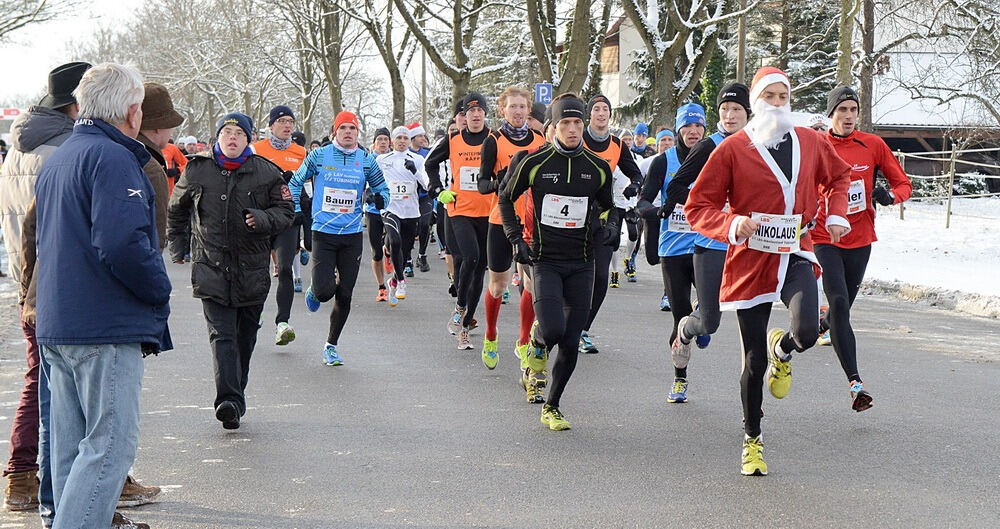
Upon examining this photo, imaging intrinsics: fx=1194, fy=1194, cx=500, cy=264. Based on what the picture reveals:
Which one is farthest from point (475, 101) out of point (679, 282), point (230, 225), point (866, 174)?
point (230, 225)

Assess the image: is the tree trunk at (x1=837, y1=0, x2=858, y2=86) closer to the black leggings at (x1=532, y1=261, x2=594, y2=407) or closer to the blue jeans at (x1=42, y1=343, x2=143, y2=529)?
the black leggings at (x1=532, y1=261, x2=594, y2=407)

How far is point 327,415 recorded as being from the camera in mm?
7355

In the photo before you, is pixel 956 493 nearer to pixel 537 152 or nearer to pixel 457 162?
pixel 537 152

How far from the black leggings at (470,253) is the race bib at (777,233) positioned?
170 inches

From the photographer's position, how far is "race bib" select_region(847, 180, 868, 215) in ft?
27.0

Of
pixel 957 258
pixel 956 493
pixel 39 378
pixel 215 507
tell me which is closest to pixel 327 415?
pixel 215 507

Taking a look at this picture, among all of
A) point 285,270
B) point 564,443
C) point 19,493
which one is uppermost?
point 285,270

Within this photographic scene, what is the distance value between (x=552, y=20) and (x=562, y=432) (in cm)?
2466

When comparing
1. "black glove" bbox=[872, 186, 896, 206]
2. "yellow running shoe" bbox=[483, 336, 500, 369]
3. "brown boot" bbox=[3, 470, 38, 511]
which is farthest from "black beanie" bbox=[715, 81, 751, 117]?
"brown boot" bbox=[3, 470, 38, 511]

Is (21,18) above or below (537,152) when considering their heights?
above

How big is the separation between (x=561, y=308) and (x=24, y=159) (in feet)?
10.1

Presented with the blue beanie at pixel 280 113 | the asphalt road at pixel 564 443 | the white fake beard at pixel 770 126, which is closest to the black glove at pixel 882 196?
the asphalt road at pixel 564 443

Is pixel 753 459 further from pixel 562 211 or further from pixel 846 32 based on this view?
pixel 846 32

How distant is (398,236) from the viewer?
1407cm
